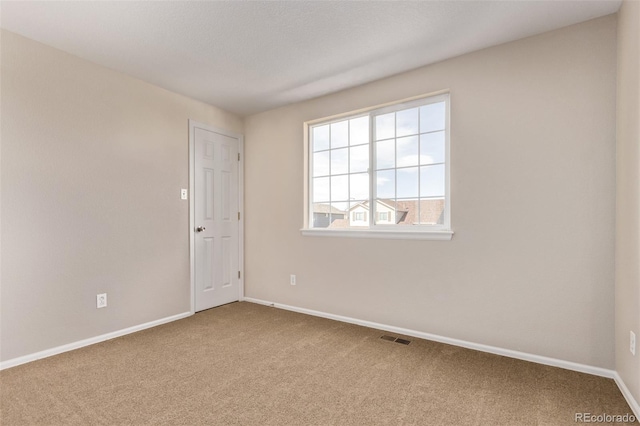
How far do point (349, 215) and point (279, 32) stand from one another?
1.81 metres

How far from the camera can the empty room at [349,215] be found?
1.92 m

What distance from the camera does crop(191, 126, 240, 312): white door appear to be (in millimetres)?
3656

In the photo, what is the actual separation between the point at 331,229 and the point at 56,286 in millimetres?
2393

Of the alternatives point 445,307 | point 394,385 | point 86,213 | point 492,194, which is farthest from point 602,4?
point 86,213

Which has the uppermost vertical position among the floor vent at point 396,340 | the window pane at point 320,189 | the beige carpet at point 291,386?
the window pane at point 320,189

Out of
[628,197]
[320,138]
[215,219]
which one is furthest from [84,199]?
[628,197]

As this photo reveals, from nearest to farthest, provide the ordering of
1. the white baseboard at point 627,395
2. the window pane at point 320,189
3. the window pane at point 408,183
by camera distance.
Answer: the white baseboard at point 627,395 < the window pane at point 408,183 < the window pane at point 320,189

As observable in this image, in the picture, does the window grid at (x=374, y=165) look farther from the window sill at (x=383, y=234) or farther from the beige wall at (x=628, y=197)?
the beige wall at (x=628, y=197)

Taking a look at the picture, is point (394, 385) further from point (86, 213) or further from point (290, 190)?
point (86, 213)

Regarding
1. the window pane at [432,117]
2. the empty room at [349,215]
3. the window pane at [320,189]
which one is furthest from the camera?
the window pane at [320,189]

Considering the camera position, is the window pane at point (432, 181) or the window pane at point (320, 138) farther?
the window pane at point (320, 138)

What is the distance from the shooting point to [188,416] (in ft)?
5.61

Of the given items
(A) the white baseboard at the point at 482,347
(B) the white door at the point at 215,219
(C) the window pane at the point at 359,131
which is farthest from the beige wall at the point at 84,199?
(C) the window pane at the point at 359,131

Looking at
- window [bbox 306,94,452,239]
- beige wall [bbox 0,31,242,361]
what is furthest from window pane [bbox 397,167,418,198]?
beige wall [bbox 0,31,242,361]
